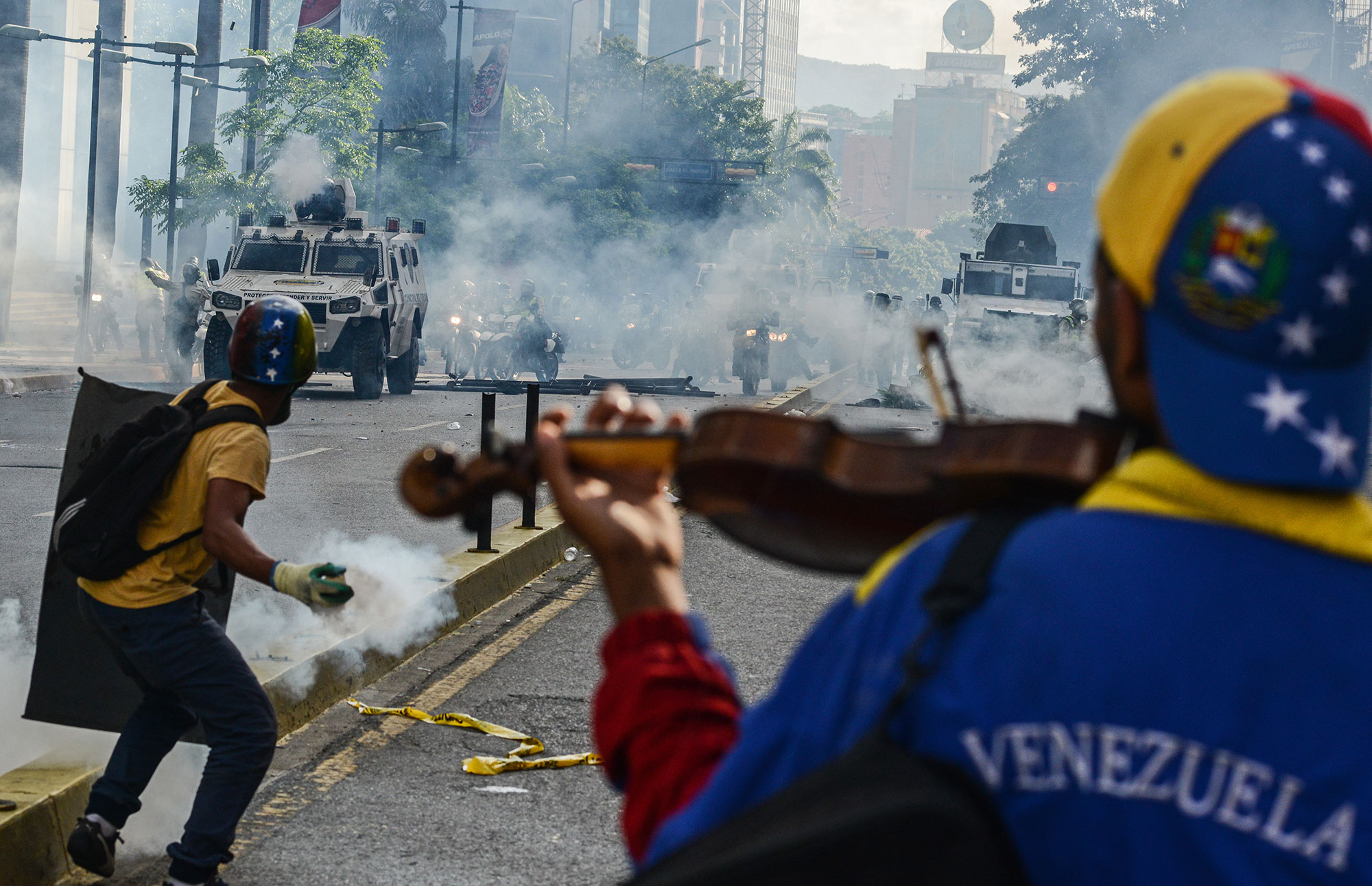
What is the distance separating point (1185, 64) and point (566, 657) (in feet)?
146

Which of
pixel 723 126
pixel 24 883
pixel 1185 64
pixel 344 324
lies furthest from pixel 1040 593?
pixel 723 126

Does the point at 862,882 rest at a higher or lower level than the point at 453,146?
lower

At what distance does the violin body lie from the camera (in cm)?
117

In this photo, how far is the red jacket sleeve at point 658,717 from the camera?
4.05 feet

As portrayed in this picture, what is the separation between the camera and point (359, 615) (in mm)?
6242

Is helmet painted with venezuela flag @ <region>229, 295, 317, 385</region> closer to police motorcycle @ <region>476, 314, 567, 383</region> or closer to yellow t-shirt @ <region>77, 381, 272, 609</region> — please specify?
yellow t-shirt @ <region>77, 381, 272, 609</region>

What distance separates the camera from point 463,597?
7.23 m

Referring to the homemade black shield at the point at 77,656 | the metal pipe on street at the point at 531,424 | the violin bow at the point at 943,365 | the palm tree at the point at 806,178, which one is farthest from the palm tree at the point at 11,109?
the palm tree at the point at 806,178

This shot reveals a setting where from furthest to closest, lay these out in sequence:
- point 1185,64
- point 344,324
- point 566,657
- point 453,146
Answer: point 1185,64
point 453,146
point 344,324
point 566,657

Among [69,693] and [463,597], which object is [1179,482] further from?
[463,597]

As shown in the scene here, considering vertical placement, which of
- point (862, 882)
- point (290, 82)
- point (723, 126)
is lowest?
point (862, 882)

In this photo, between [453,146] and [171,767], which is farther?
[453,146]

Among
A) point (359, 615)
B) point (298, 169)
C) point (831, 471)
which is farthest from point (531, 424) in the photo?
point (298, 169)

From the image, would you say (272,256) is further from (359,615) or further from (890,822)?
(890,822)
